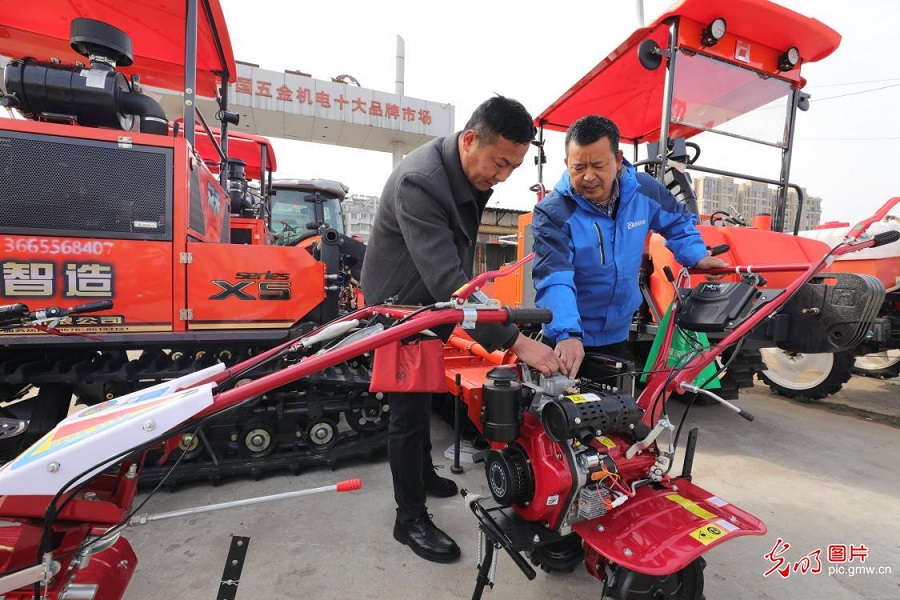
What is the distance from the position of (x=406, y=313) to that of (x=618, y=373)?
0.90 metres

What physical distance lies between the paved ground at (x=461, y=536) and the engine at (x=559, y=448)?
0.54 metres

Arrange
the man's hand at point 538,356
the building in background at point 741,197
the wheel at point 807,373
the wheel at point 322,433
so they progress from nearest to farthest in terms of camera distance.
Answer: the man's hand at point 538,356, the wheel at point 322,433, the building in background at point 741,197, the wheel at point 807,373

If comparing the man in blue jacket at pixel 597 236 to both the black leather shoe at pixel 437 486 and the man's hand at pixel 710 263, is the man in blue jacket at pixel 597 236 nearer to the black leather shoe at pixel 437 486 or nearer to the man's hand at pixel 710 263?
the man's hand at pixel 710 263

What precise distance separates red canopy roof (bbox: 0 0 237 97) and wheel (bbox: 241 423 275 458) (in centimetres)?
267

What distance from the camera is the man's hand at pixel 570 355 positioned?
171cm

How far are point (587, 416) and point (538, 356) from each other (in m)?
0.28

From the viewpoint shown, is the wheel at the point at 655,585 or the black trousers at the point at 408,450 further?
the black trousers at the point at 408,450

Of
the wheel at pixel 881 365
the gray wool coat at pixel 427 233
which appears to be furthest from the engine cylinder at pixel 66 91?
the wheel at pixel 881 365

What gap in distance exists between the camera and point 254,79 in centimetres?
1169

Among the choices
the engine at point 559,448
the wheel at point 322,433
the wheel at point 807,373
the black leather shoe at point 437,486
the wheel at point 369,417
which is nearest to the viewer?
the engine at point 559,448

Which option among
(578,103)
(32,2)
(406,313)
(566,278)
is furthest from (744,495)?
(32,2)

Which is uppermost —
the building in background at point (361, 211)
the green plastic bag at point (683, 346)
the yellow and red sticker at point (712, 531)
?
the building in background at point (361, 211)

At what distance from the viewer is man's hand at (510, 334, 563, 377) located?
1632 mm

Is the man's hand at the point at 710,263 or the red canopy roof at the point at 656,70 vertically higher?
the red canopy roof at the point at 656,70
